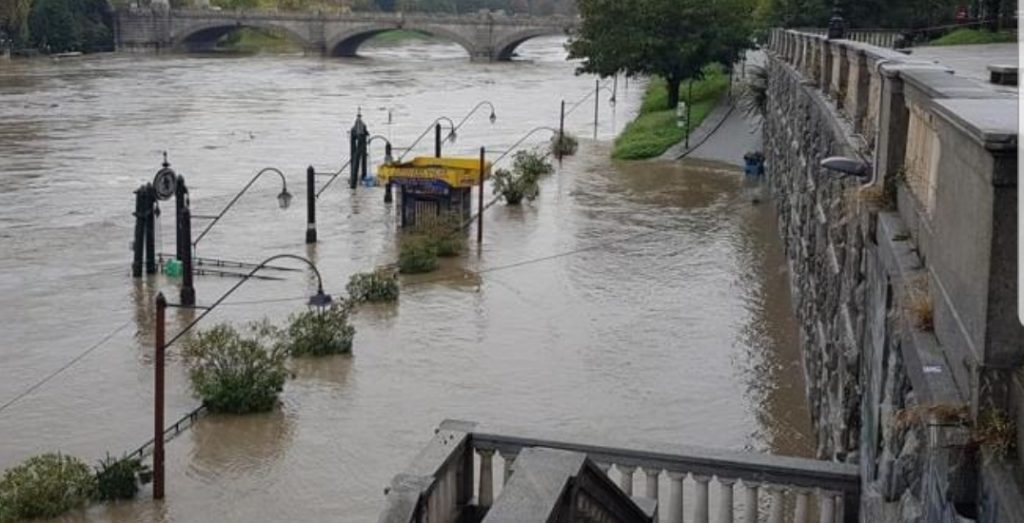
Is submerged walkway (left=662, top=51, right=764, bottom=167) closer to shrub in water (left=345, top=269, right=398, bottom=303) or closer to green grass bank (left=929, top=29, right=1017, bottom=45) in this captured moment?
green grass bank (left=929, top=29, right=1017, bottom=45)

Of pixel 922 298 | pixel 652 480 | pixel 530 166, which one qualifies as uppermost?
pixel 922 298

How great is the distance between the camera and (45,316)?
22.4 m

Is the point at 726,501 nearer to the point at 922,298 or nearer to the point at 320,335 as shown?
the point at 922,298

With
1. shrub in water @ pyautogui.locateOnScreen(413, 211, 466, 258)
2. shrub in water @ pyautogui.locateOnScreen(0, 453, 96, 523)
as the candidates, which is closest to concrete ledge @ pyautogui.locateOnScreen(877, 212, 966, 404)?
shrub in water @ pyautogui.locateOnScreen(0, 453, 96, 523)

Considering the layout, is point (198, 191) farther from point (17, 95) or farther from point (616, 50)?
point (17, 95)

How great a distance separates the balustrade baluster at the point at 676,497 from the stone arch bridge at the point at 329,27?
295 feet

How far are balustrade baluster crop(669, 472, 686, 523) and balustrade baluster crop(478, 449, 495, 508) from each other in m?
1.21

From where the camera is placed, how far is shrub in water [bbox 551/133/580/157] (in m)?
45.8

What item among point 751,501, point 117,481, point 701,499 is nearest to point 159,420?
point 117,481

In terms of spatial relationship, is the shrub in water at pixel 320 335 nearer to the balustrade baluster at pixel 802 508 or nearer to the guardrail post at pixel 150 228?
the guardrail post at pixel 150 228

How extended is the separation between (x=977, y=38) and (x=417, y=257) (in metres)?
20.2

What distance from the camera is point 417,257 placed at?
1005 inches

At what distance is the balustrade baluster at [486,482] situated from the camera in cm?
879

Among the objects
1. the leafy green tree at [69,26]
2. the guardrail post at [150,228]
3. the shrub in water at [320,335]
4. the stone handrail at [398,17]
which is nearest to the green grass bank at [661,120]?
the guardrail post at [150,228]
